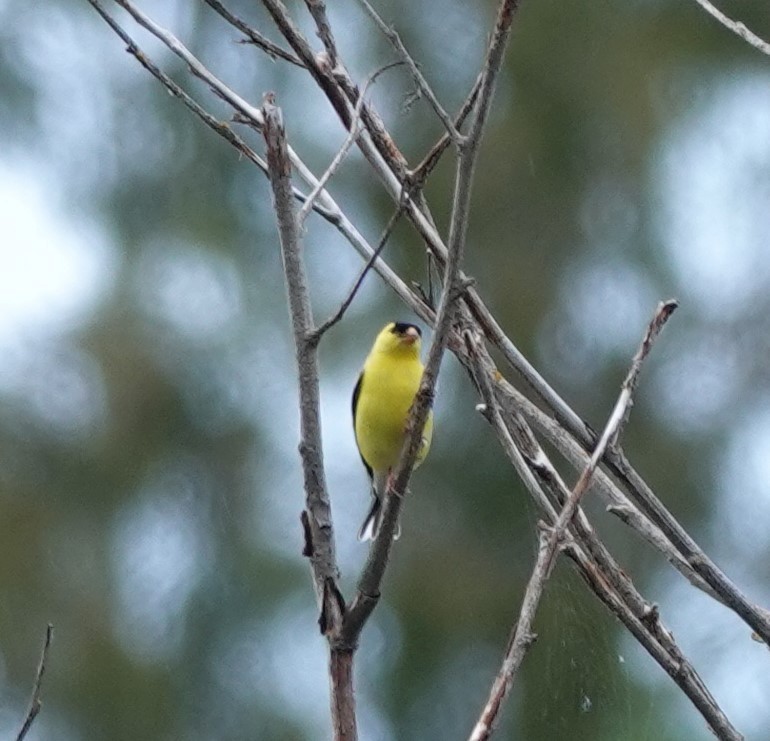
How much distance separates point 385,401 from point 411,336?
9.8 inches

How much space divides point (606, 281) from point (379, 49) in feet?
5.20

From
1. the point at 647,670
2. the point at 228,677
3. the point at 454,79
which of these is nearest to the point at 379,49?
the point at 454,79

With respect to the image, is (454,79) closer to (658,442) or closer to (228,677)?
(658,442)

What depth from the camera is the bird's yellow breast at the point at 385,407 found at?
3020 millimetres

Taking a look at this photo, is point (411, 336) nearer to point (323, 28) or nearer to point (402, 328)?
point (402, 328)

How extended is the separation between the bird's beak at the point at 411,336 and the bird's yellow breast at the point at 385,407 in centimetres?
4

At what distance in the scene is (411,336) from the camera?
Result: 325 cm

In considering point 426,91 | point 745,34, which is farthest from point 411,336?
point 426,91

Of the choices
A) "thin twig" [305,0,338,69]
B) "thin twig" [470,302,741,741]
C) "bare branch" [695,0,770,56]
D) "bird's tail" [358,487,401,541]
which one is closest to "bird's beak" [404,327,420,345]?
"bird's tail" [358,487,401,541]

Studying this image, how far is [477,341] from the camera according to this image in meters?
1.60

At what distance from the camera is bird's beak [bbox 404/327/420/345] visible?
3.23 meters

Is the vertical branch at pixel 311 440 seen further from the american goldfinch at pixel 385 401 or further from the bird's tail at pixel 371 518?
the bird's tail at pixel 371 518

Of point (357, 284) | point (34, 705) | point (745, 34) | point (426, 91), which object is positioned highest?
point (745, 34)

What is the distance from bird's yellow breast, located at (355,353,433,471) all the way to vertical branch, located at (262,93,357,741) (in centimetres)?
134
